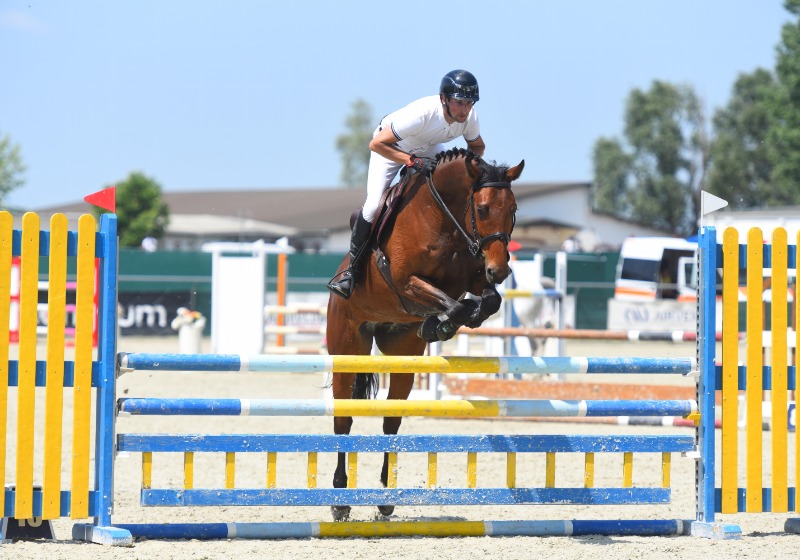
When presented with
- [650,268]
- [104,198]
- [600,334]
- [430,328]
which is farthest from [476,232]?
[650,268]

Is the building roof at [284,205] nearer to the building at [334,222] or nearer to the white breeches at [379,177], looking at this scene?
the building at [334,222]

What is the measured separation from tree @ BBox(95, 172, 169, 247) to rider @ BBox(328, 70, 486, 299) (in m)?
32.2

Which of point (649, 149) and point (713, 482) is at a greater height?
point (649, 149)

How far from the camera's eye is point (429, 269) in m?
5.28

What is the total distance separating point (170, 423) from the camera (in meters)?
9.04

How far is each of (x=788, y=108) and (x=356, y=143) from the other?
43521mm

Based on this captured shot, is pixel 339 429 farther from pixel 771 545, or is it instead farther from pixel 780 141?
pixel 780 141

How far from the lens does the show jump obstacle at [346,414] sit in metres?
4.36

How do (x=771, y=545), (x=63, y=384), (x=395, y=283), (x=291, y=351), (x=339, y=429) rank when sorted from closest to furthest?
(x=63, y=384) < (x=771, y=545) < (x=395, y=283) < (x=339, y=429) < (x=291, y=351)

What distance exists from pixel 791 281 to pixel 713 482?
21.5 ft

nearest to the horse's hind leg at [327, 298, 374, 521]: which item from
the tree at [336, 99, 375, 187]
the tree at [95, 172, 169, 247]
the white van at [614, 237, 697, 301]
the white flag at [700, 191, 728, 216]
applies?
the white flag at [700, 191, 728, 216]

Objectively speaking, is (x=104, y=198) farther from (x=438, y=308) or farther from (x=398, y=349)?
(x=398, y=349)

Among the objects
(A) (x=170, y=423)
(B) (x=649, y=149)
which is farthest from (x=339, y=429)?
(B) (x=649, y=149)

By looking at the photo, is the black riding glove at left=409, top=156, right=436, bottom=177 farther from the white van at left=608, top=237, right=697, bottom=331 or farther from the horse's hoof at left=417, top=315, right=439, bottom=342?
the white van at left=608, top=237, right=697, bottom=331
